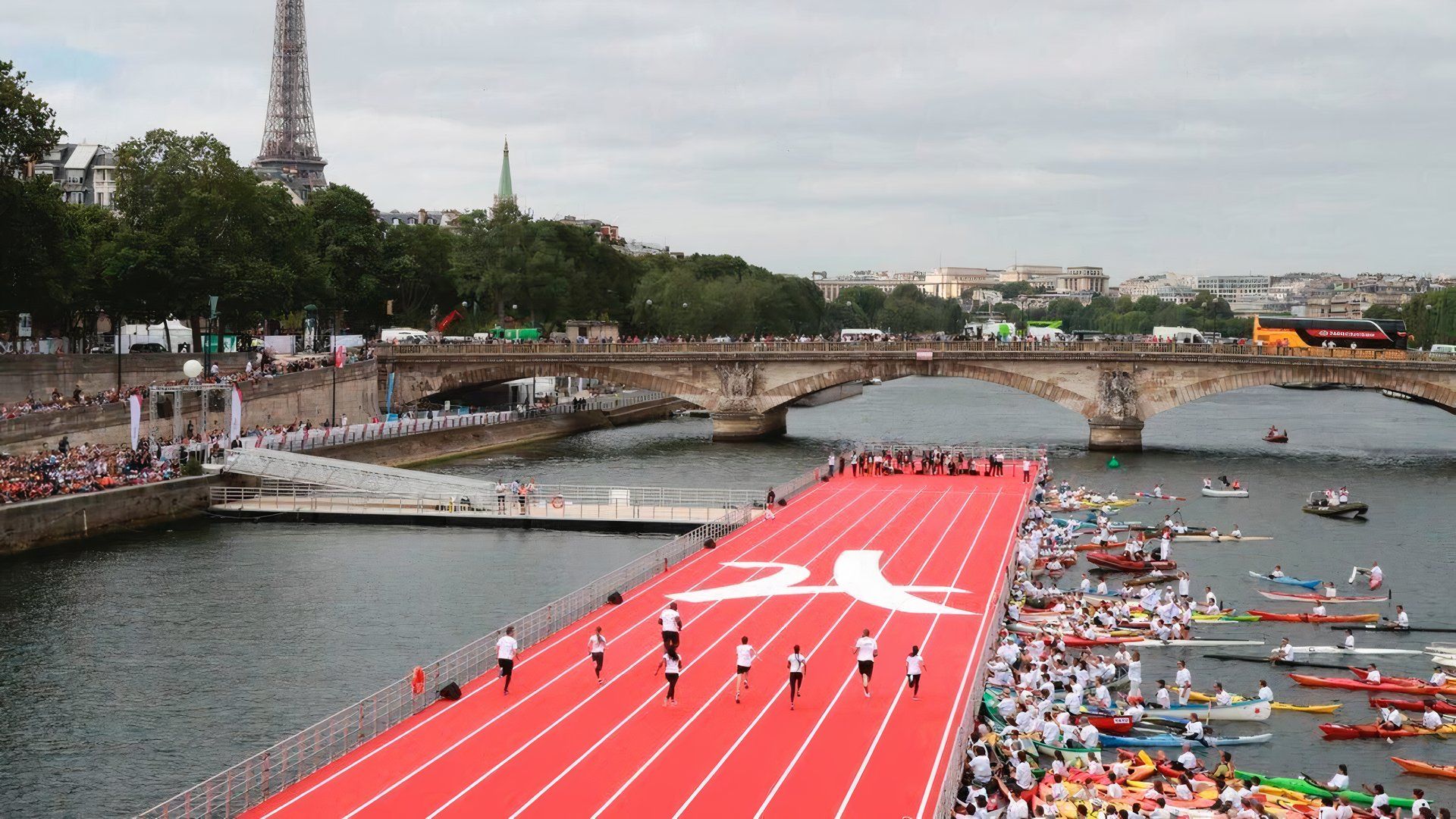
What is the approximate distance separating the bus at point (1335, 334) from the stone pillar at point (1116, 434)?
1207cm

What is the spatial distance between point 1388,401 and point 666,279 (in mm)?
82674

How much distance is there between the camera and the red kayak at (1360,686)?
39.8m

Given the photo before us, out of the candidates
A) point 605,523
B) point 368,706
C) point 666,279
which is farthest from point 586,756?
point 666,279

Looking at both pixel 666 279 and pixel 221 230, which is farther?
pixel 666 279

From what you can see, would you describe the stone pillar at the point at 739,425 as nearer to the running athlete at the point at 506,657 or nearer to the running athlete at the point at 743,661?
the running athlete at the point at 506,657

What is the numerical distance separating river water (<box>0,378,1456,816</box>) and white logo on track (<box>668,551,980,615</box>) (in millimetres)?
6340

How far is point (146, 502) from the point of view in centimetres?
6431

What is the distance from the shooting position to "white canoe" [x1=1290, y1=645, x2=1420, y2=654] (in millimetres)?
44188

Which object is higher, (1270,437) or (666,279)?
(666,279)

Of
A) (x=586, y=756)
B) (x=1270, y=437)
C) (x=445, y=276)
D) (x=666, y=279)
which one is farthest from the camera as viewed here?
(x=666, y=279)

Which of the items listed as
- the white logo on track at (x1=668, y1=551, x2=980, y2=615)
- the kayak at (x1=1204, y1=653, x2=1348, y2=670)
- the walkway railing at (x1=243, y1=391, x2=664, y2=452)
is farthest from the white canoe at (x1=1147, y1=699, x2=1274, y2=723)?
the walkway railing at (x1=243, y1=391, x2=664, y2=452)

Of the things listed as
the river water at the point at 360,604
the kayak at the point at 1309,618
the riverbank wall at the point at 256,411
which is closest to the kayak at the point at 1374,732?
the river water at the point at 360,604

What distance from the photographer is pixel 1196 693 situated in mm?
38438

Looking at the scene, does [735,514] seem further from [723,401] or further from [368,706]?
[723,401]
